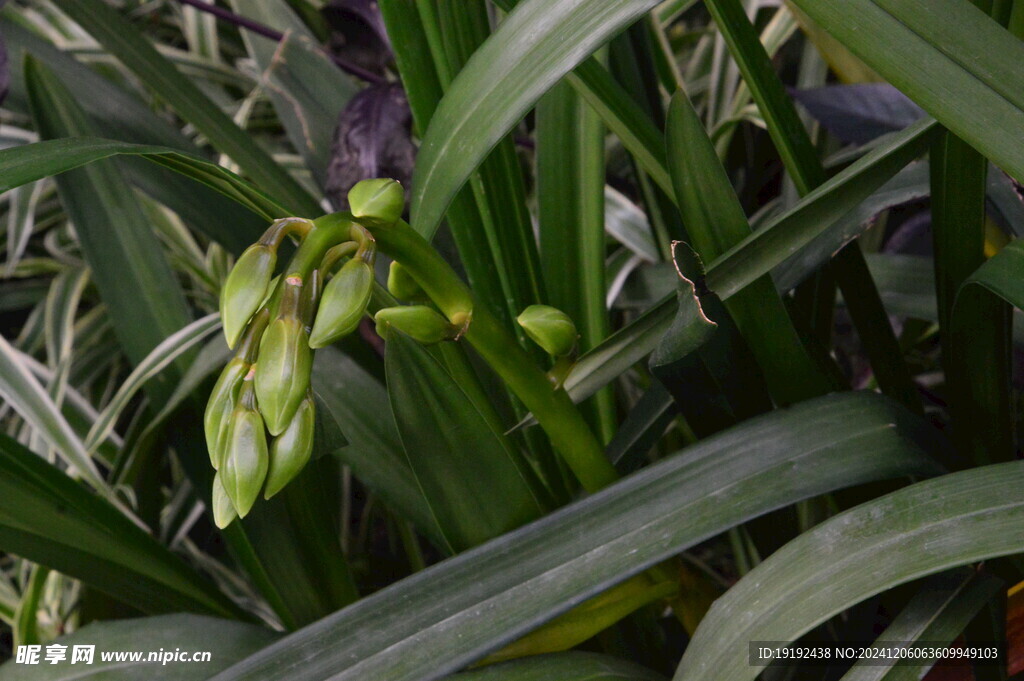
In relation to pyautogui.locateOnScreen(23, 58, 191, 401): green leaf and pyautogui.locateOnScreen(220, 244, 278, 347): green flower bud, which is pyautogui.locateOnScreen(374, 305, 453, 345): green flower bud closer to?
pyautogui.locateOnScreen(220, 244, 278, 347): green flower bud

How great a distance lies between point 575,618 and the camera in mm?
359

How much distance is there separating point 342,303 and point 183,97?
0.44 meters

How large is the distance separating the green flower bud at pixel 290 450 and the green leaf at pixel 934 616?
241 millimetres

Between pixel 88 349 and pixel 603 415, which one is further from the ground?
pixel 88 349

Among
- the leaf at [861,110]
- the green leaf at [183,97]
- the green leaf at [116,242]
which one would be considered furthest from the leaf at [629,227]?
the green leaf at [116,242]

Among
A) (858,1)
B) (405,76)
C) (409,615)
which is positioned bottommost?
(409,615)

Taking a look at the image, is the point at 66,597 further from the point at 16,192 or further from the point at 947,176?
the point at 947,176

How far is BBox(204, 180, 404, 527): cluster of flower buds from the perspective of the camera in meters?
0.22

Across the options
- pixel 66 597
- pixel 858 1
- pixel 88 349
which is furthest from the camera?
pixel 88 349

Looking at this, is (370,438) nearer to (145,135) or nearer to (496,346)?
(496,346)

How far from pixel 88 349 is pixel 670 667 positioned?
2.73ft

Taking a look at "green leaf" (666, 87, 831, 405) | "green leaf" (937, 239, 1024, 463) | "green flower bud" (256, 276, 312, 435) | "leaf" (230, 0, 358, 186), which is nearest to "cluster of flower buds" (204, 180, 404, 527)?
"green flower bud" (256, 276, 312, 435)

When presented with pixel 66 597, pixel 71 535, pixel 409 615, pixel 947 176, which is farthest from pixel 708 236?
pixel 66 597

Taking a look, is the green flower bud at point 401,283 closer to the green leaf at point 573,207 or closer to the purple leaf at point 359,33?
the green leaf at point 573,207
